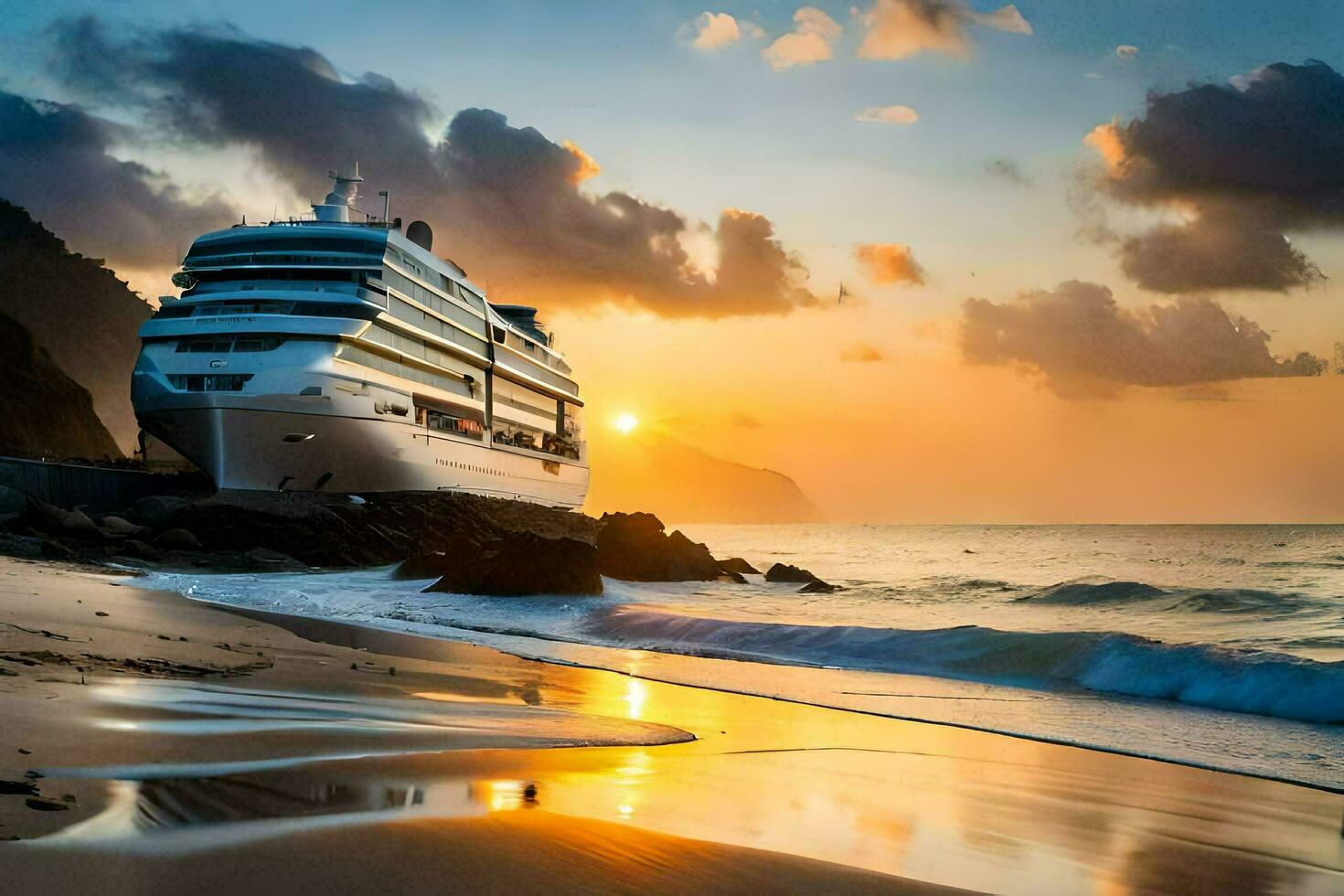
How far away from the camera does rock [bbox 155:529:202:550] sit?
3219 centimetres

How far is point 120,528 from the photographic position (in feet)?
105

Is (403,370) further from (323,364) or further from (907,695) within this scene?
(907,695)

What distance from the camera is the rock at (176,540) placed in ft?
106

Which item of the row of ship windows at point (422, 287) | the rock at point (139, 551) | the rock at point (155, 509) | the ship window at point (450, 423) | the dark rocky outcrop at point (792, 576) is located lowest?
the dark rocky outcrop at point (792, 576)

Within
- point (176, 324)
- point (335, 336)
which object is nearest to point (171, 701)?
point (335, 336)

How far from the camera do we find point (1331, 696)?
1009 centimetres

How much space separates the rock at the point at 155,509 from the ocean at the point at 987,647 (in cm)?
884

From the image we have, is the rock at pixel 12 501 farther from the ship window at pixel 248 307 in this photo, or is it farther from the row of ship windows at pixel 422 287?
the row of ship windows at pixel 422 287

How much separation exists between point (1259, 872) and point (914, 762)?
8.09ft

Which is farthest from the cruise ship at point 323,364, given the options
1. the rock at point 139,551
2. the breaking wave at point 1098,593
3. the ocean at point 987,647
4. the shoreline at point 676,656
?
the breaking wave at point 1098,593

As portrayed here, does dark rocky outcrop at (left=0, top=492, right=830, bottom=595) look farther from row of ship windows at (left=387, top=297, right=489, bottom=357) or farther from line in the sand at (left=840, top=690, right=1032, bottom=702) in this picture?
line in the sand at (left=840, top=690, right=1032, bottom=702)

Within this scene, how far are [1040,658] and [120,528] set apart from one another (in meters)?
29.9

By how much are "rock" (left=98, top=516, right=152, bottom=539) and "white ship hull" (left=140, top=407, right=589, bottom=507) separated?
4.92 meters

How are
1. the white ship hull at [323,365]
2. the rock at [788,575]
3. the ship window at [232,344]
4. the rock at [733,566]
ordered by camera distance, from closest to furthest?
the rock at [788,575], the white ship hull at [323,365], the rock at [733,566], the ship window at [232,344]
